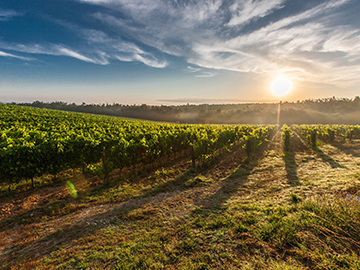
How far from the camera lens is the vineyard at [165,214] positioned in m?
3.57

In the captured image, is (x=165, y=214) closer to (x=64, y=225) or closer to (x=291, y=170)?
(x=64, y=225)

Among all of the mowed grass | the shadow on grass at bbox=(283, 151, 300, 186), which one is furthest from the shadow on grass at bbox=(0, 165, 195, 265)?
→ the shadow on grass at bbox=(283, 151, 300, 186)

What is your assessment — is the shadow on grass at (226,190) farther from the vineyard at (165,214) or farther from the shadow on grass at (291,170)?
the shadow on grass at (291,170)

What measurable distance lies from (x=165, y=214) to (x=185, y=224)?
2.90ft

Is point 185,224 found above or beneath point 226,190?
above

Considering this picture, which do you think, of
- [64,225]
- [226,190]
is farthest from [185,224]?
[64,225]

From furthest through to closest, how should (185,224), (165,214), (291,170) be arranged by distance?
(291,170) < (165,214) < (185,224)

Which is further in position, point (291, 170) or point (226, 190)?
point (291, 170)

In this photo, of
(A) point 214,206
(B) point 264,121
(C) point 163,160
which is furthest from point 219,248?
(B) point 264,121

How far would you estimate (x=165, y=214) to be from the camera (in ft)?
17.6

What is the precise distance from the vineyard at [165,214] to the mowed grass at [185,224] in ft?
0.09

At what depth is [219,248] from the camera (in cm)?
383

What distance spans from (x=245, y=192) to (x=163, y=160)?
6.49 meters

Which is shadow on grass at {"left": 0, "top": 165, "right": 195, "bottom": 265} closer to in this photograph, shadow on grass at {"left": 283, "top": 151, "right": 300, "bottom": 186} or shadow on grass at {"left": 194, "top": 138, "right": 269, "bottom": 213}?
shadow on grass at {"left": 194, "top": 138, "right": 269, "bottom": 213}
